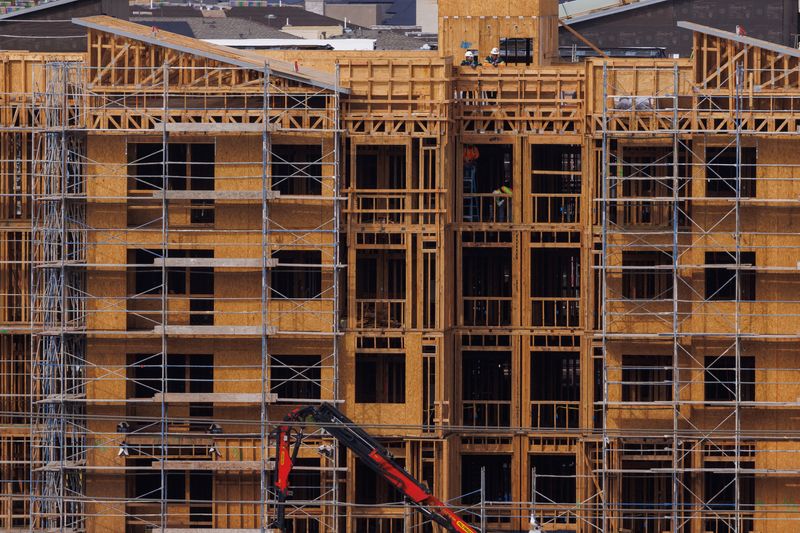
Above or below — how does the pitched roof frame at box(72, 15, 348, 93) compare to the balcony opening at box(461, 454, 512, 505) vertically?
above

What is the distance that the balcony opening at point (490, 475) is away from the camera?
68.2m

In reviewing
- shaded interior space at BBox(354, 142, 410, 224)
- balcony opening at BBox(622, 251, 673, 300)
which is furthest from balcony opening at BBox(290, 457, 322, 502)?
balcony opening at BBox(622, 251, 673, 300)

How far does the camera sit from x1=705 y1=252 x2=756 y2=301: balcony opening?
214 feet

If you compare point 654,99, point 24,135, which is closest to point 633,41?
point 654,99

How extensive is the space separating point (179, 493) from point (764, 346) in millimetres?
18506

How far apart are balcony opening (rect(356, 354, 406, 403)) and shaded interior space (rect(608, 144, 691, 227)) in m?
7.98

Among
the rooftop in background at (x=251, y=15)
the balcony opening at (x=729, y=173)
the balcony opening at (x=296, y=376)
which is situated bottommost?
the balcony opening at (x=296, y=376)

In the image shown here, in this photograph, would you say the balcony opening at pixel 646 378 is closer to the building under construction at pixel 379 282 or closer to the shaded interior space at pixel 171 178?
the building under construction at pixel 379 282

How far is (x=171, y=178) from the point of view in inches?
2645

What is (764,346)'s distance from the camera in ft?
213

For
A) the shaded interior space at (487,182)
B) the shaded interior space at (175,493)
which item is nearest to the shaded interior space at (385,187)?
the shaded interior space at (487,182)

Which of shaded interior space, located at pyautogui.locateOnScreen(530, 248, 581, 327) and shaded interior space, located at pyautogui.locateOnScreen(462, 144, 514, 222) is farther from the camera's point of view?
shaded interior space, located at pyautogui.locateOnScreen(462, 144, 514, 222)

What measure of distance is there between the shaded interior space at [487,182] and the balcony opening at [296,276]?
519 centimetres

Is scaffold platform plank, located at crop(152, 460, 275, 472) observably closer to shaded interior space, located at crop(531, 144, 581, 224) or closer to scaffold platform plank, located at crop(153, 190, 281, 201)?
scaffold platform plank, located at crop(153, 190, 281, 201)
